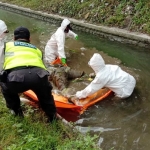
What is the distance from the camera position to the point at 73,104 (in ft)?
A: 17.6

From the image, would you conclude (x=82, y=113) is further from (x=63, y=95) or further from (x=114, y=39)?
(x=114, y=39)

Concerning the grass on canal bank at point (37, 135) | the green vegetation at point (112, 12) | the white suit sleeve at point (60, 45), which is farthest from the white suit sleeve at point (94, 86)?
the green vegetation at point (112, 12)

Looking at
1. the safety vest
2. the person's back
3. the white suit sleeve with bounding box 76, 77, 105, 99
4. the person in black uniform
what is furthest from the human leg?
the person's back

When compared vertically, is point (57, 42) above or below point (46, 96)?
below

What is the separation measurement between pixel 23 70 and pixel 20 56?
0.72 ft

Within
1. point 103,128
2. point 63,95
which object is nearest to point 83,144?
point 103,128

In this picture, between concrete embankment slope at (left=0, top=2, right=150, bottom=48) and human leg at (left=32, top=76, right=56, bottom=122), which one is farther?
concrete embankment slope at (left=0, top=2, right=150, bottom=48)

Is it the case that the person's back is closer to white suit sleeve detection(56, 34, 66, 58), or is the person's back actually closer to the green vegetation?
white suit sleeve detection(56, 34, 66, 58)

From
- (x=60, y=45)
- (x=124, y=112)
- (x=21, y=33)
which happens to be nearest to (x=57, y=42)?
(x=60, y=45)

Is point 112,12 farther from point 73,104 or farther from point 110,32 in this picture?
point 73,104

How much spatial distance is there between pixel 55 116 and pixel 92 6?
944cm

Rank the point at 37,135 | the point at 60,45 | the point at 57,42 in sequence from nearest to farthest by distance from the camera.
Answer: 1. the point at 37,135
2. the point at 60,45
3. the point at 57,42

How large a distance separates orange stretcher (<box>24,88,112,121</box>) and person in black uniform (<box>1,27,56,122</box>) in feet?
3.64

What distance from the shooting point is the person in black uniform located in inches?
148
